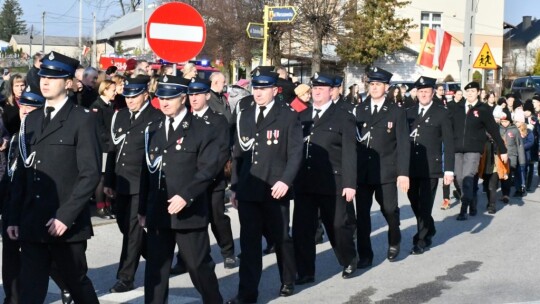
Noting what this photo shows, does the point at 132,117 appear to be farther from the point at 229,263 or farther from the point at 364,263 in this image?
the point at 364,263

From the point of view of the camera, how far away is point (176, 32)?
10.4 metres

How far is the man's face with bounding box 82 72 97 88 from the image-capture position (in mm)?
12332

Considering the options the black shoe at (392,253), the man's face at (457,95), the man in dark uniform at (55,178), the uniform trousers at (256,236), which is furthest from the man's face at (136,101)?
the man's face at (457,95)

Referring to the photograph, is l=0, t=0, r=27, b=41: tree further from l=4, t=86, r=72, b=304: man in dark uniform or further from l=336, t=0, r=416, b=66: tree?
l=4, t=86, r=72, b=304: man in dark uniform

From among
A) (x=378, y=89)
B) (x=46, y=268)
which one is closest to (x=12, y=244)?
(x=46, y=268)

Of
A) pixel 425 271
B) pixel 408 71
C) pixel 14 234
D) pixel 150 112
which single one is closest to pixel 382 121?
pixel 425 271

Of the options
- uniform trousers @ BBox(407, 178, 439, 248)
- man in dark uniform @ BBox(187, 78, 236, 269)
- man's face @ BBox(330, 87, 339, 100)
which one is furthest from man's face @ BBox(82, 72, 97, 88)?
uniform trousers @ BBox(407, 178, 439, 248)

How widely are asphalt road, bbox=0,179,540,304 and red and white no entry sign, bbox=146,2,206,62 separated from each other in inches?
90.9

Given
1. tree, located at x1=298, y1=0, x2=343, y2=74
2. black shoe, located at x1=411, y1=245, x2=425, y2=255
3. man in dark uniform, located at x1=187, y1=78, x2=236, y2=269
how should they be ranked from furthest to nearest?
tree, located at x1=298, y1=0, x2=343, y2=74 < black shoe, located at x1=411, y1=245, x2=425, y2=255 < man in dark uniform, located at x1=187, y1=78, x2=236, y2=269

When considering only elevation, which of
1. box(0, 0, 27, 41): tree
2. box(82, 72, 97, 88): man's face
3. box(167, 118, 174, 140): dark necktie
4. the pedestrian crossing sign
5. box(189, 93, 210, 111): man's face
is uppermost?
box(0, 0, 27, 41): tree

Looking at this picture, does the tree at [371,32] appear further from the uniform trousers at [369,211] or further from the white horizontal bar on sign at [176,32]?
the uniform trousers at [369,211]

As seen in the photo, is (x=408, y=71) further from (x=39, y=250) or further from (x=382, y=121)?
(x=39, y=250)

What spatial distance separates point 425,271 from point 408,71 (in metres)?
48.4

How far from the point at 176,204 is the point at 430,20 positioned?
5583cm
